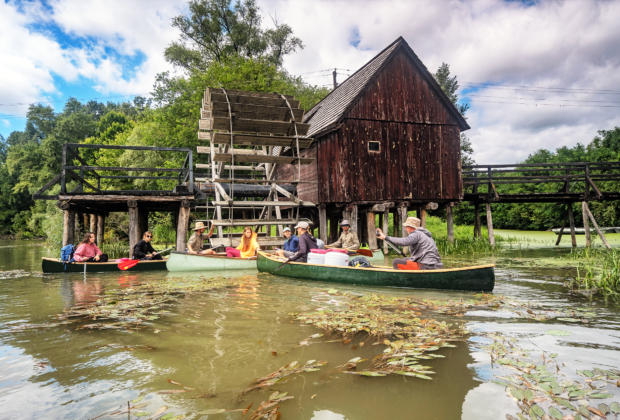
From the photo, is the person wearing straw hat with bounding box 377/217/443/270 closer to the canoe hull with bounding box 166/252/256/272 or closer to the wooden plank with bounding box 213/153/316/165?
the canoe hull with bounding box 166/252/256/272

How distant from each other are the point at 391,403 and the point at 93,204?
14.3 metres

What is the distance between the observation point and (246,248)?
11.5 m

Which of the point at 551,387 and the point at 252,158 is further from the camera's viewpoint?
the point at 252,158

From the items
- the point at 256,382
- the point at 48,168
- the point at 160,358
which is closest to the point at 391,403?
the point at 256,382

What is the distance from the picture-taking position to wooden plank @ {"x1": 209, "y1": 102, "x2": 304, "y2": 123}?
43.3ft

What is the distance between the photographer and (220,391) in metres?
2.77

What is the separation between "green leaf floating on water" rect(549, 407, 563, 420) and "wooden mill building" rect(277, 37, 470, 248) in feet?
37.4

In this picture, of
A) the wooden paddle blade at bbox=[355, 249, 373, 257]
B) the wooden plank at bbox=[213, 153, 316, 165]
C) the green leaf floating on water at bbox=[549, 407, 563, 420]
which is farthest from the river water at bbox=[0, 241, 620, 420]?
the wooden plank at bbox=[213, 153, 316, 165]

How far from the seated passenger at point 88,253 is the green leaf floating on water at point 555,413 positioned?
11235mm

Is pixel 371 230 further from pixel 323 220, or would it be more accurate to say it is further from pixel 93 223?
pixel 93 223

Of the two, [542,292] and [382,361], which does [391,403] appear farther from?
[542,292]

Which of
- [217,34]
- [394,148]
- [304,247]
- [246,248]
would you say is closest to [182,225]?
[246,248]

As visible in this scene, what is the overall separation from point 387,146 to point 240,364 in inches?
481

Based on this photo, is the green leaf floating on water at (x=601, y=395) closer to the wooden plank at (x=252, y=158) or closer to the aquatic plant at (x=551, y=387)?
the aquatic plant at (x=551, y=387)
